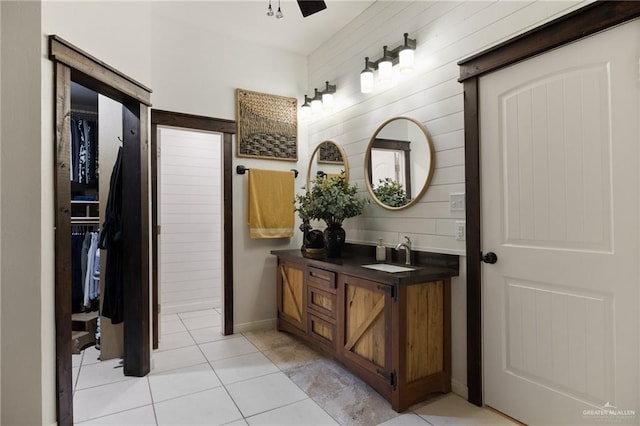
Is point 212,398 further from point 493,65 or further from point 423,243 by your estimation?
point 493,65

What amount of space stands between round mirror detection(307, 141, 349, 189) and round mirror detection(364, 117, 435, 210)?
14.9 inches

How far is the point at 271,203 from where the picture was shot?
380 cm

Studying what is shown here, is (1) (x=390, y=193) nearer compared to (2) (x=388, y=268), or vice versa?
(2) (x=388, y=268)

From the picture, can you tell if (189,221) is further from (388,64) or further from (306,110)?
(388,64)

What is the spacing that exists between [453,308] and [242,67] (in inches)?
123

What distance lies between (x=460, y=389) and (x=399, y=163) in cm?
170

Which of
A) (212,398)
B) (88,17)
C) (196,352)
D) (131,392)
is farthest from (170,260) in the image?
(88,17)

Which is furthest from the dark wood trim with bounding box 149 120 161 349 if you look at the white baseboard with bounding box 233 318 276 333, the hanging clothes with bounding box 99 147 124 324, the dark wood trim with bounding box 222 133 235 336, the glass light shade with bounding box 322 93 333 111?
the glass light shade with bounding box 322 93 333 111

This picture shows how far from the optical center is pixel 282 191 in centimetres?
385

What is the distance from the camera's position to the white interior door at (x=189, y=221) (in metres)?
4.43

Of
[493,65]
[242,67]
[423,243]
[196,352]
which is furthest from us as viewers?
[242,67]

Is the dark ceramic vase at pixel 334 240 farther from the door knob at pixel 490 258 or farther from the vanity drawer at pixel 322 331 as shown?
the door knob at pixel 490 258

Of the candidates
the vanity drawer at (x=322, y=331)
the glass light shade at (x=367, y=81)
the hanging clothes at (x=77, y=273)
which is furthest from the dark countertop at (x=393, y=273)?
the hanging clothes at (x=77, y=273)


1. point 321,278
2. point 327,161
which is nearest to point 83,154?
point 327,161
